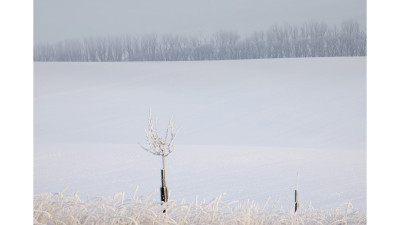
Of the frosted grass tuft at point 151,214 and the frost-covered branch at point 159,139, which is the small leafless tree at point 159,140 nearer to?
the frost-covered branch at point 159,139

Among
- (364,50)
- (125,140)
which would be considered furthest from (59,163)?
(364,50)

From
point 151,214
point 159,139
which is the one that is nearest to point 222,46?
point 159,139

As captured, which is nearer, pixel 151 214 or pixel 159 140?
pixel 151 214

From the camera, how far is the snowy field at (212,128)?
3.78m

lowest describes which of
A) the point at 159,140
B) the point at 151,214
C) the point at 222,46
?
the point at 151,214

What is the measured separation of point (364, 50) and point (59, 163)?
7.05 feet

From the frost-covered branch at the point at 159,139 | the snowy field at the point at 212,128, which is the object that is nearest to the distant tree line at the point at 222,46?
the snowy field at the point at 212,128

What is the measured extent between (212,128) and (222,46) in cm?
55

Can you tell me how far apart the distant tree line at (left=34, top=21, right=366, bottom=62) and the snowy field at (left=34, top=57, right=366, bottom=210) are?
54 millimetres

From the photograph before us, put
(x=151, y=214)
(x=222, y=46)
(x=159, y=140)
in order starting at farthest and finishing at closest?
(x=222, y=46) < (x=159, y=140) < (x=151, y=214)

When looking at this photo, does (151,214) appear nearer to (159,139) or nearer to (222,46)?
(159,139)

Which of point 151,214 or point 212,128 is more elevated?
point 212,128

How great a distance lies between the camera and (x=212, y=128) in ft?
13.0

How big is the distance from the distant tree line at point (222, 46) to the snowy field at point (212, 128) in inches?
2.1
